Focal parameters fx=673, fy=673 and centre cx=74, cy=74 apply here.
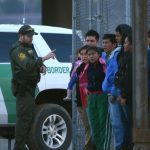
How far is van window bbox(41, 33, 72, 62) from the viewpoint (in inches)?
467

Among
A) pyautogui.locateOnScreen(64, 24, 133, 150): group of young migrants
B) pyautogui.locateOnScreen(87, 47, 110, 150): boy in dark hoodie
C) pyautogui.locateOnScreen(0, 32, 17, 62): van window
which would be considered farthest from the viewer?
pyautogui.locateOnScreen(0, 32, 17, 62): van window

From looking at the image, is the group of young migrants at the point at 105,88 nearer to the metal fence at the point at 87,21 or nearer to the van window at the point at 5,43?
the metal fence at the point at 87,21

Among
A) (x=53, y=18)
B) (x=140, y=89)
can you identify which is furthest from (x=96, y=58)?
(x=53, y=18)

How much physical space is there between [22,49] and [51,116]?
180 centimetres

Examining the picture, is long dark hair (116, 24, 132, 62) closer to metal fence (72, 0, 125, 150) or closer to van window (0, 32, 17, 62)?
metal fence (72, 0, 125, 150)

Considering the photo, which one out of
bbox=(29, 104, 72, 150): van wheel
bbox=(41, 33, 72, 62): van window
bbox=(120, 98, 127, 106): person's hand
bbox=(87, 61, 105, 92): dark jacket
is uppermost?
bbox=(41, 33, 72, 62): van window

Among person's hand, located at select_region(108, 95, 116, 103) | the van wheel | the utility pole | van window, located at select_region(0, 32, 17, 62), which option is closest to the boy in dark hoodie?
person's hand, located at select_region(108, 95, 116, 103)

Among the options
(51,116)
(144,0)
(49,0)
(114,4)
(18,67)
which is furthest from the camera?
(49,0)

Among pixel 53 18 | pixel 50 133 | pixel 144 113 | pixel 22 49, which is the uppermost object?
pixel 53 18

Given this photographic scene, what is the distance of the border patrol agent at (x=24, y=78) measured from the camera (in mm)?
9805

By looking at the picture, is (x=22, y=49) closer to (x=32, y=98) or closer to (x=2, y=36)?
(x=32, y=98)

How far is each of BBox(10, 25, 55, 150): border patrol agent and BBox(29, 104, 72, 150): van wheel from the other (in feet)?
3.43

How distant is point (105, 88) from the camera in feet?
27.9

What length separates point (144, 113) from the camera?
5867 mm
